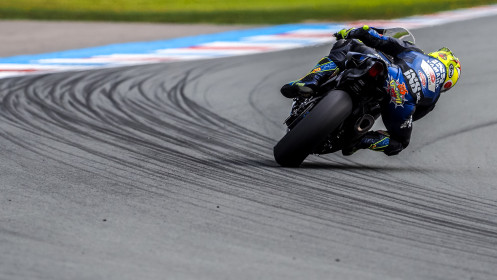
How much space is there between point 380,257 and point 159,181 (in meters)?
1.92

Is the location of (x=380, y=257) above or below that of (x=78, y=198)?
below

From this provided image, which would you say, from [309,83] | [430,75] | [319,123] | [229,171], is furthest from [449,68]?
[229,171]

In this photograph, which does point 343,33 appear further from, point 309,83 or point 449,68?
point 449,68

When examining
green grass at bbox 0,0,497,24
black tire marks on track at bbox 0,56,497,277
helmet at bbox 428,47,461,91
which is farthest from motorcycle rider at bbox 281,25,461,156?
green grass at bbox 0,0,497,24

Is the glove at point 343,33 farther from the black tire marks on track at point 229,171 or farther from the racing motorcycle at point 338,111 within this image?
the black tire marks on track at point 229,171

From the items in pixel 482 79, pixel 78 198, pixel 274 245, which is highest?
pixel 78 198

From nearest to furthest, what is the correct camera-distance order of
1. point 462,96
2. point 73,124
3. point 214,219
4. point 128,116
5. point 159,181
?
point 214,219, point 159,181, point 73,124, point 128,116, point 462,96

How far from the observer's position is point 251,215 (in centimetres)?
495

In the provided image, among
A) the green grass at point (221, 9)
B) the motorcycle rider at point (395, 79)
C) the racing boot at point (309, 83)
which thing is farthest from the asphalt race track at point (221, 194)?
the green grass at point (221, 9)

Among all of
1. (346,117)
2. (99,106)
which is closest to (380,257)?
(346,117)

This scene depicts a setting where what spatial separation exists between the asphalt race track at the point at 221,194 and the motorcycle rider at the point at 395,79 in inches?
10.5

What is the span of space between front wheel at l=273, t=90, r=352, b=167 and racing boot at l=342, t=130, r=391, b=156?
56cm

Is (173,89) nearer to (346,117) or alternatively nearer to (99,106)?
(99,106)

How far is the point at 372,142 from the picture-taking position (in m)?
6.64
